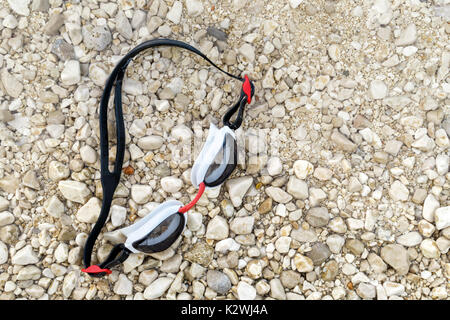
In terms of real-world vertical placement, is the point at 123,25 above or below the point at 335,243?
above

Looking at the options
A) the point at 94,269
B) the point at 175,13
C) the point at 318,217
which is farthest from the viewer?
the point at 175,13

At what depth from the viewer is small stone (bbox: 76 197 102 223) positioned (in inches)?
71.9

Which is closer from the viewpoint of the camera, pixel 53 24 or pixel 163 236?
pixel 163 236

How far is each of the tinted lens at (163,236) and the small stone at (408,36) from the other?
4.92 ft

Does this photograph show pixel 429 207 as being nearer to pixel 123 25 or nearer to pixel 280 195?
pixel 280 195

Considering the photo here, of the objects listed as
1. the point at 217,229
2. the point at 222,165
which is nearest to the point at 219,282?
the point at 217,229

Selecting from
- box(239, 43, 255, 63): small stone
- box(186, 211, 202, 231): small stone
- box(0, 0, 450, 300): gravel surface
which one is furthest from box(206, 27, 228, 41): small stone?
box(186, 211, 202, 231): small stone

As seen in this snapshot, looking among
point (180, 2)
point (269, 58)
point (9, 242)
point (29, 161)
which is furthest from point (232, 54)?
point (9, 242)

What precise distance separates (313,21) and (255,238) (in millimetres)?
1226

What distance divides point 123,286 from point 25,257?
0.50 m

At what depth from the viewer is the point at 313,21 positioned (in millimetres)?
1991

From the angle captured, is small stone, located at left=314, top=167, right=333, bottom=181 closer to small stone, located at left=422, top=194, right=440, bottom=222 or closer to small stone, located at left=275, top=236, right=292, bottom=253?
small stone, located at left=275, top=236, right=292, bottom=253

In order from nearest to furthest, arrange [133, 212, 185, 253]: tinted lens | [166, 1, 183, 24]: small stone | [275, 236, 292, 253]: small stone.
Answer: [133, 212, 185, 253]: tinted lens → [275, 236, 292, 253]: small stone → [166, 1, 183, 24]: small stone

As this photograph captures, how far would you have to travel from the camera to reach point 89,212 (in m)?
1.83
